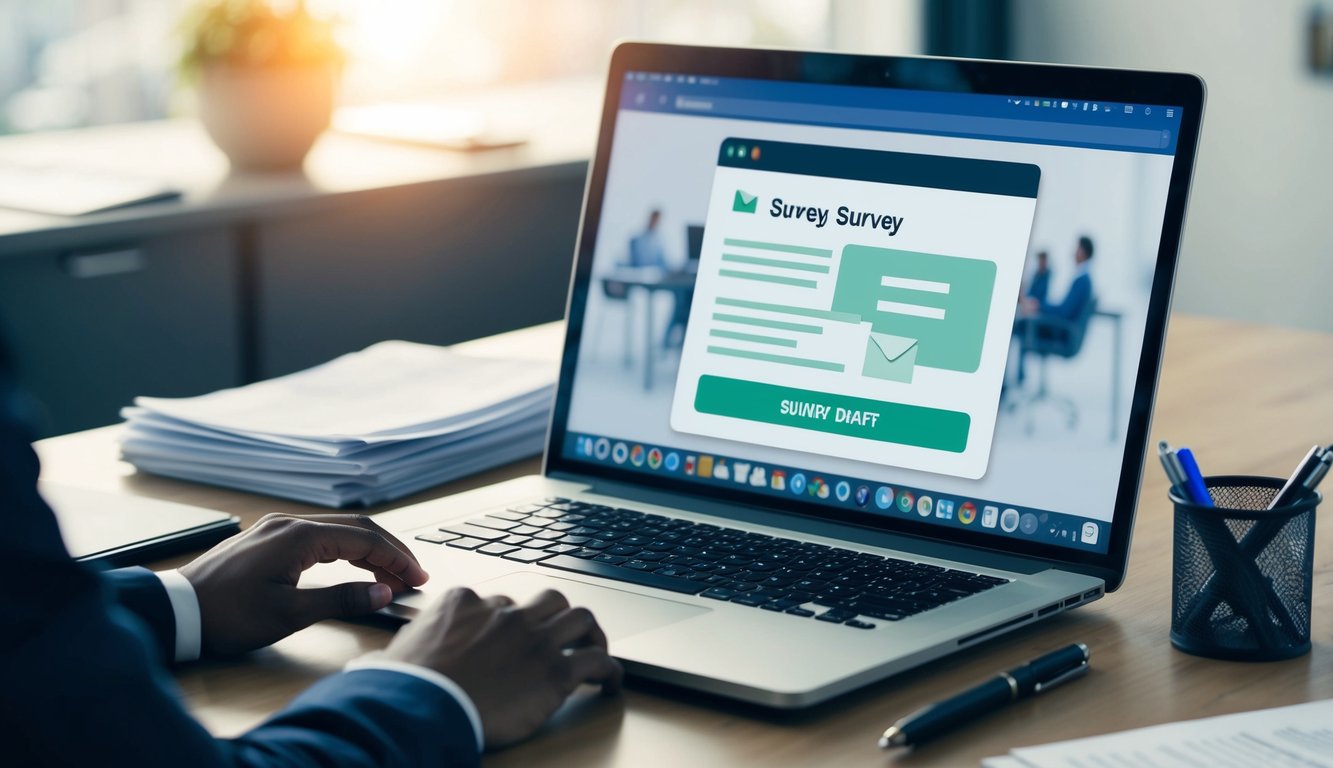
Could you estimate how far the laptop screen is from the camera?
95cm

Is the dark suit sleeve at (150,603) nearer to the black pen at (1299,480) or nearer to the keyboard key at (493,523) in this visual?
the keyboard key at (493,523)

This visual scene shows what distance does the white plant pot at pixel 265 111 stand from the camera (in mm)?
2527

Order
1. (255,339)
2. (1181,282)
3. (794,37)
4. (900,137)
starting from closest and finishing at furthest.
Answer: (900,137), (255,339), (1181,282), (794,37)

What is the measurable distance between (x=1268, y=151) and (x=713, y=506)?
8.95 ft

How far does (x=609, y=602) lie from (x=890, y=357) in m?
0.26

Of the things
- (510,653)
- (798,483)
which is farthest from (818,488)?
(510,653)

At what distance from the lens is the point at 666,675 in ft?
2.61

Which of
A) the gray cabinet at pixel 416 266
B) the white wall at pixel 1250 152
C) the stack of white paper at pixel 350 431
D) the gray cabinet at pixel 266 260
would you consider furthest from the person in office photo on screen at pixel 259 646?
the white wall at pixel 1250 152

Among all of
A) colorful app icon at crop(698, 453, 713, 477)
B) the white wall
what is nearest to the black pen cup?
colorful app icon at crop(698, 453, 713, 477)

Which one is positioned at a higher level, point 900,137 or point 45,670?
point 900,137

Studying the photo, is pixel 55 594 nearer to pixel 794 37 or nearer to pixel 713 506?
pixel 713 506

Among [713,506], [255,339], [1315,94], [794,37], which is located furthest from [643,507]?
[794,37]

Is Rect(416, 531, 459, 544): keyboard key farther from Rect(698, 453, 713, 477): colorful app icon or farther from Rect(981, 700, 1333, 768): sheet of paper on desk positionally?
Rect(981, 700, 1333, 768): sheet of paper on desk

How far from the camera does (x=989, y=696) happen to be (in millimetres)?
766
